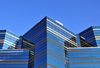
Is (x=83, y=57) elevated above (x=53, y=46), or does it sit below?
below

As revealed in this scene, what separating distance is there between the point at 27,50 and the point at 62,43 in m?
21.2

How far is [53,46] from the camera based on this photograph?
8356 cm

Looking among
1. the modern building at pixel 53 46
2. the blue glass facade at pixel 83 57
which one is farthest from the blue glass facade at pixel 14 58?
the blue glass facade at pixel 83 57

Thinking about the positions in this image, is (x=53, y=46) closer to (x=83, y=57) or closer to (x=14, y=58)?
(x=83, y=57)

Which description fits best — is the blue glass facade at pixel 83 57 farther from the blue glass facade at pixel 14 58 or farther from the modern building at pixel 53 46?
the blue glass facade at pixel 14 58

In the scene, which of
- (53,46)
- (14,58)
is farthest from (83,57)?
(14,58)

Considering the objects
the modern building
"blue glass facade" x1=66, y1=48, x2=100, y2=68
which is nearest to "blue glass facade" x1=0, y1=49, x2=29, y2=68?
the modern building

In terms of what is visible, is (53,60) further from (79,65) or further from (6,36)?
(6,36)


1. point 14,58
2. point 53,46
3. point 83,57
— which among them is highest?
point 53,46

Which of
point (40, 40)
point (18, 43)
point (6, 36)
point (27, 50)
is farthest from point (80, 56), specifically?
point (6, 36)

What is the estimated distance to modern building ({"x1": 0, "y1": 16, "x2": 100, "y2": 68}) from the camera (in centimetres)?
8162

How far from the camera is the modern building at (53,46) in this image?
8162 centimetres

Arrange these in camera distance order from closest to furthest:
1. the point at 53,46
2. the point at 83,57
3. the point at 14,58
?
the point at 53,46
the point at 83,57
the point at 14,58

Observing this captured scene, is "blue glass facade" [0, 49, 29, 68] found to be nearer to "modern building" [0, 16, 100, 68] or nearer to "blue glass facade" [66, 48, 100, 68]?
"modern building" [0, 16, 100, 68]
